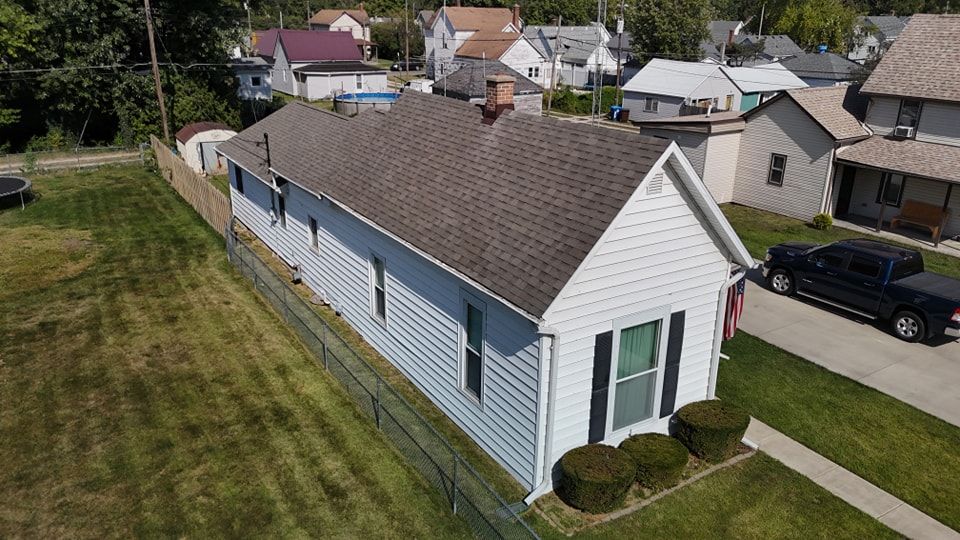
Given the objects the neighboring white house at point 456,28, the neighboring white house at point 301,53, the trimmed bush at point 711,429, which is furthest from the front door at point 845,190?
the neighboring white house at point 456,28

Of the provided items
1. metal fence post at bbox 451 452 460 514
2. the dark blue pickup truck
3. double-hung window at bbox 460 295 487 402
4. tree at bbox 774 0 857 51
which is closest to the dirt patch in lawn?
double-hung window at bbox 460 295 487 402

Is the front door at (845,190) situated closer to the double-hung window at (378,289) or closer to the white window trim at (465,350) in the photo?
the double-hung window at (378,289)

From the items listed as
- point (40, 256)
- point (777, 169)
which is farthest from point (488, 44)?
point (40, 256)

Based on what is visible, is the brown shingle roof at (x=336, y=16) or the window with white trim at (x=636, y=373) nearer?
the window with white trim at (x=636, y=373)

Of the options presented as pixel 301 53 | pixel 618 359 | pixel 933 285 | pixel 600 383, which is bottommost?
pixel 933 285

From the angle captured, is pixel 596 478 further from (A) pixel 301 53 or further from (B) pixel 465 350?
(A) pixel 301 53

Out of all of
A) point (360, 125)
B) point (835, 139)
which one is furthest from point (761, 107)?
point (360, 125)

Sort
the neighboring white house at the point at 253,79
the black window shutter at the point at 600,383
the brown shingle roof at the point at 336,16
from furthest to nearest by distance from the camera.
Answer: the brown shingle roof at the point at 336,16 < the neighboring white house at the point at 253,79 < the black window shutter at the point at 600,383
